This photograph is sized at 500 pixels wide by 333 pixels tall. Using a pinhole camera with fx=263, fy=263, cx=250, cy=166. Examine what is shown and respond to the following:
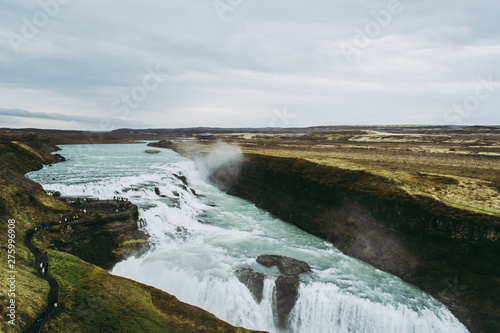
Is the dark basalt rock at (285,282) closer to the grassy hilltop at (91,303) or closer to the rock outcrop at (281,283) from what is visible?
the rock outcrop at (281,283)

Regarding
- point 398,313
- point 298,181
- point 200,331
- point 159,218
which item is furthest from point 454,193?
point 159,218

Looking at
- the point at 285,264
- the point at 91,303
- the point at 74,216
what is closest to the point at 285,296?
the point at 285,264

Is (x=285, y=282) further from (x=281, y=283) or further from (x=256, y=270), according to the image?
(x=256, y=270)

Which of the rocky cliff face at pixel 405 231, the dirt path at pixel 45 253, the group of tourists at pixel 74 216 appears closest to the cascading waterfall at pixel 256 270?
the rocky cliff face at pixel 405 231

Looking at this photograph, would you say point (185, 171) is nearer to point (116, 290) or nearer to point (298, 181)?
point (298, 181)

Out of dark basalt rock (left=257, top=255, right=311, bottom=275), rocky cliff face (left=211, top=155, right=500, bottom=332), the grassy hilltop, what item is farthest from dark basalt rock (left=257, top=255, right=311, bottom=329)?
rocky cliff face (left=211, top=155, right=500, bottom=332)

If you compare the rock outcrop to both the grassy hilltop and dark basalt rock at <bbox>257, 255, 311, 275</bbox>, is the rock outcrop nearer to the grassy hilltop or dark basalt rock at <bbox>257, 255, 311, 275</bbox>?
dark basalt rock at <bbox>257, 255, 311, 275</bbox>
